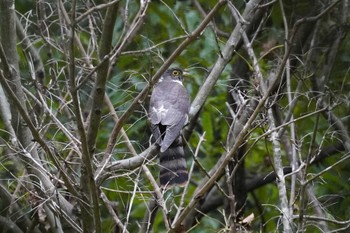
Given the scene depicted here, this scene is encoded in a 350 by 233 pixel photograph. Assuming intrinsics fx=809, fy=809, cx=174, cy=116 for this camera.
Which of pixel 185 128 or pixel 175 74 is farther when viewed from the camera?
pixel 175 74

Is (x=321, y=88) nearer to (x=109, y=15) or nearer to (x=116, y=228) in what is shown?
(x=116, y=228)

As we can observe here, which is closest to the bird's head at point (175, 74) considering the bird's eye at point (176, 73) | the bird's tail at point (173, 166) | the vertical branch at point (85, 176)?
the bird's eye at point (176, 73)

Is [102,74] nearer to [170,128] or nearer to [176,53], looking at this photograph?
[176,53]

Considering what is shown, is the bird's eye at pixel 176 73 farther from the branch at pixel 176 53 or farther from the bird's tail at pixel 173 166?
the branch at pixel 176 53

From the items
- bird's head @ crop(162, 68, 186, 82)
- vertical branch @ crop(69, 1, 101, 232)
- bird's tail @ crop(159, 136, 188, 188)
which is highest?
vertical branch @ crop(69, 1, 101, 232)

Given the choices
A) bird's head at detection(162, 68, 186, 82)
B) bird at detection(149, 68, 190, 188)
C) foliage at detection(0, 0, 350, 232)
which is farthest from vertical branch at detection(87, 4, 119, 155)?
bird's head at detection(162, 68, 186, 82)

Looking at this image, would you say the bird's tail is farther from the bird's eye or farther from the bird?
the bird's eye

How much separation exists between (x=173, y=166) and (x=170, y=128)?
305mm

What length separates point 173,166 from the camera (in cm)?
555

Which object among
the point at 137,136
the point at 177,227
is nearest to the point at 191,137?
the point at 137,136

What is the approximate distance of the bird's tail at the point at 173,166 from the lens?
5367 mm

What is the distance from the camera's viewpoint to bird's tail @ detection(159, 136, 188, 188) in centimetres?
537

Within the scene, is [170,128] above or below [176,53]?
below

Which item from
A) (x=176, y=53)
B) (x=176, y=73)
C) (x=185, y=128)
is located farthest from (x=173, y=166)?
(x=176, y=53)
